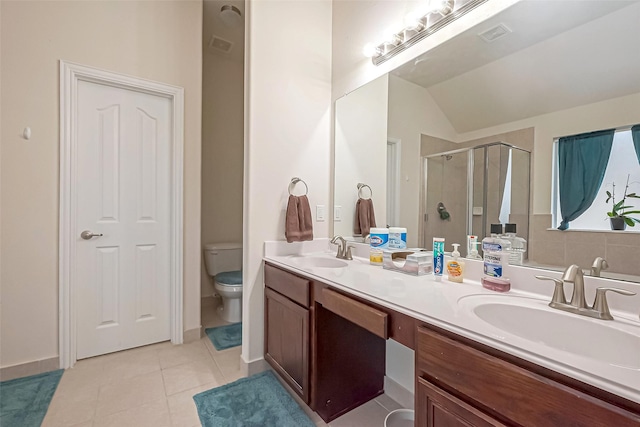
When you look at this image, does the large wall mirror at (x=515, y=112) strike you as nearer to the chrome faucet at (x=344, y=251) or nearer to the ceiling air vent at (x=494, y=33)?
the ceiling air vent at (x=494, y=33)

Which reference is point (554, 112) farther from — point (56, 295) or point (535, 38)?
point (56, 295)

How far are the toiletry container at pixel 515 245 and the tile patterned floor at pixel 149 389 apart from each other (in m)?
1.05

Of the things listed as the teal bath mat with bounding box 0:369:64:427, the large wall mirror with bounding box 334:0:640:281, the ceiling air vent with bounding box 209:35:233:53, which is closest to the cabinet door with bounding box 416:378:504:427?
the large wall mirror with bounding box 334:0:640:281

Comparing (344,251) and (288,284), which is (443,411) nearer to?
(288,284)

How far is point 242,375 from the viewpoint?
1846 mm

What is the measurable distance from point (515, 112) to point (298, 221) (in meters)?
1.30

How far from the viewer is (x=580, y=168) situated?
102 cm

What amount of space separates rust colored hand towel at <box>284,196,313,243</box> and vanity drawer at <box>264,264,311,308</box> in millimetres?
245

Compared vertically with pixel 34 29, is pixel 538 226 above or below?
below

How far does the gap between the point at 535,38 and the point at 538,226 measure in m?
0.75

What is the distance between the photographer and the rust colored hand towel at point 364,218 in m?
1.91

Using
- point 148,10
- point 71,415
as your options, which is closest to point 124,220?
point 71,415

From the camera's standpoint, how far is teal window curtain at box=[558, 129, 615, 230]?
97cm

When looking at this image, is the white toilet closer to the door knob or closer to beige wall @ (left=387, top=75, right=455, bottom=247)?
the door knob
